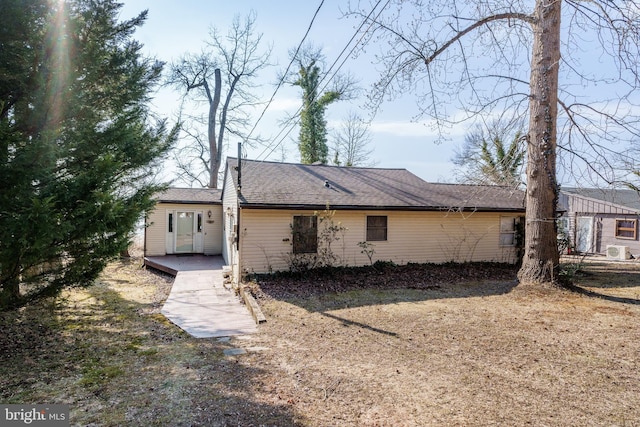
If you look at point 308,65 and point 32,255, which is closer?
point 32,255

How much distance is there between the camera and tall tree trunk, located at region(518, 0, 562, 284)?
28.7 feet

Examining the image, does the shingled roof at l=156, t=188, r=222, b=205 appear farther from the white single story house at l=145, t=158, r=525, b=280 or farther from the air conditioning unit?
the air conditioning unit

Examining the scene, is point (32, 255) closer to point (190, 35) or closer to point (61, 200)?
point (61, 200)

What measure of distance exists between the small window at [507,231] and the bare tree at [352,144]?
15.2m

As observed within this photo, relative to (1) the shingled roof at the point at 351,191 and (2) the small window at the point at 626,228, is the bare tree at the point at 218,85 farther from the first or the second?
(2) the small window at the point at 626,228

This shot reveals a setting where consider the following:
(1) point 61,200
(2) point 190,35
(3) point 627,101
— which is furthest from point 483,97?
(1) point 61,200

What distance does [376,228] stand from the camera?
12.0m

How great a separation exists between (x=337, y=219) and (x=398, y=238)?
8.06ft

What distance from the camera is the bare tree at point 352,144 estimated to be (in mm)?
27703

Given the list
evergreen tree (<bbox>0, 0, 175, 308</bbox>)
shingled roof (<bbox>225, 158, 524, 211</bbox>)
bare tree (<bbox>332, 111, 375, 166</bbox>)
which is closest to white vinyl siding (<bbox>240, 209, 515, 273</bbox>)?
shingled roof (<bbox>225, 158, 524, 211</bbox>)

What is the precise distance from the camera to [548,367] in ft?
14.9

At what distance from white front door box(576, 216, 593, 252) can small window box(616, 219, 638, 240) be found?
1.24 metres

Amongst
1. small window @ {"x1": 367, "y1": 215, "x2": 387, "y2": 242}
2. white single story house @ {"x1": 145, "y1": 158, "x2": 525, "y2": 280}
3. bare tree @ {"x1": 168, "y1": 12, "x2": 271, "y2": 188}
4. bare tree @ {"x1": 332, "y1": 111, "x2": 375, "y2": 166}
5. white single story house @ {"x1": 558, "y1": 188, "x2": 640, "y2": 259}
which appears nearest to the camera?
white single story house @ {"x1": 145, "y1": 158, "x2": 525, "y2": 280}

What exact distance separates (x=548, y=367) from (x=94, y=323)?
7.74 m
